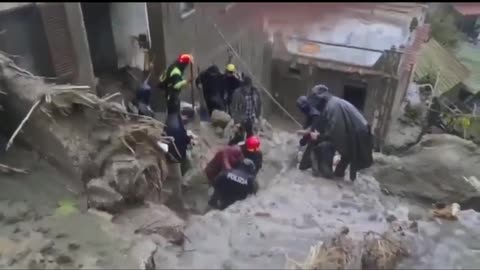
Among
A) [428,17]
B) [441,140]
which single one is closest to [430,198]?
[441,140]

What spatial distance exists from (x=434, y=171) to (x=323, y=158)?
68 centimetres

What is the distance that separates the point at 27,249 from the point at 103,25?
10.6ft

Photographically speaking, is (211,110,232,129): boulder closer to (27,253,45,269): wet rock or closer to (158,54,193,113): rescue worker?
(158,54,193,113): rescue worker

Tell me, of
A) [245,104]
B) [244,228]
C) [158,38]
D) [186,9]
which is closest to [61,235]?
[244,228]

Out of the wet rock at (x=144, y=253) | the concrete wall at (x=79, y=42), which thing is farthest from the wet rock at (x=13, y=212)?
the concrete wall at (x=79, y=42)

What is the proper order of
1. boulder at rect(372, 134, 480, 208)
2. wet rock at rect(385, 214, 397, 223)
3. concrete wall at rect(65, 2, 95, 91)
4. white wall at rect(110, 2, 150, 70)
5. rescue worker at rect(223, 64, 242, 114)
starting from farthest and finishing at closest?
1. white wall at rect(110, 2, 150, 70)
2. rescue worker at rect(223, 64, 242, 114)
3. concrete wall at rect(65, 2, 95, 91)
4. boulder at rect(372, 134, 480, 208)
5. wet rock at rect(385, 214, 397, 223)

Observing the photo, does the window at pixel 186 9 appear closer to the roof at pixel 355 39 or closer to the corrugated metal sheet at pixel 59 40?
the roof at pixel 355 39

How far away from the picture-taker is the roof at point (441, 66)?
295cm

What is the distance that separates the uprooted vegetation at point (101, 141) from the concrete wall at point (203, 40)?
7.57 ft

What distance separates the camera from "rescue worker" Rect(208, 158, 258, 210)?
3.21 m

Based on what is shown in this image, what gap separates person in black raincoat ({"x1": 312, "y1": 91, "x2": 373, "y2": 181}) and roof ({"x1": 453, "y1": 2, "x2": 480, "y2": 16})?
0.90m

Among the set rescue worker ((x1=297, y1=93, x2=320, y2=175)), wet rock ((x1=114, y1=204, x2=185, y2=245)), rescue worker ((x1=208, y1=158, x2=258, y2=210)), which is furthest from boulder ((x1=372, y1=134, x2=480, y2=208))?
wet rock ((x1=114, y1=204, x2=185, y2=245))

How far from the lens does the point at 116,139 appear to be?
2531 millimetres

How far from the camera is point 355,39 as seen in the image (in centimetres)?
399
